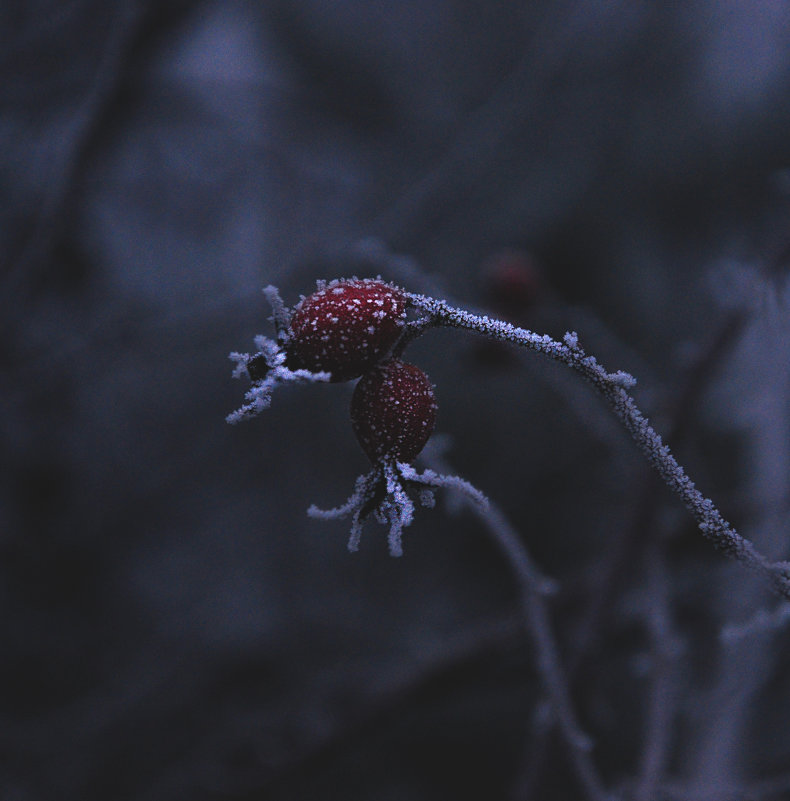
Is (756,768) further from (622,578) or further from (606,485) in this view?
(606,485)

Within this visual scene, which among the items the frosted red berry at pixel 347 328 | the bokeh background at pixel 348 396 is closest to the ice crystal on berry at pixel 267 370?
the frosted red berry at pixel 347 328

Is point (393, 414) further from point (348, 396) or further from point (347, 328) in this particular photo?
point (348, 396)

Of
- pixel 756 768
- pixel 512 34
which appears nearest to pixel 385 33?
pixel 512 34

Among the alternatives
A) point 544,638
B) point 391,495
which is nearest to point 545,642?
point 544,638

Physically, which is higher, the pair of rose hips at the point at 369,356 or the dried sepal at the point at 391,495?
the pair of rose hips at the point at 369,356

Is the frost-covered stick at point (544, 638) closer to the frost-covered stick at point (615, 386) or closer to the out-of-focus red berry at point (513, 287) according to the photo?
the frost-covered stick at point (615, 386)

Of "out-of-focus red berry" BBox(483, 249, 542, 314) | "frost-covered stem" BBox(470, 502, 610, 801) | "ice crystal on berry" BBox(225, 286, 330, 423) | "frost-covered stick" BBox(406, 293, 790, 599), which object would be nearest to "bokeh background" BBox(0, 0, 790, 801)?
"out-of-focus red berry" BBox(483, 249, 542, 314)
